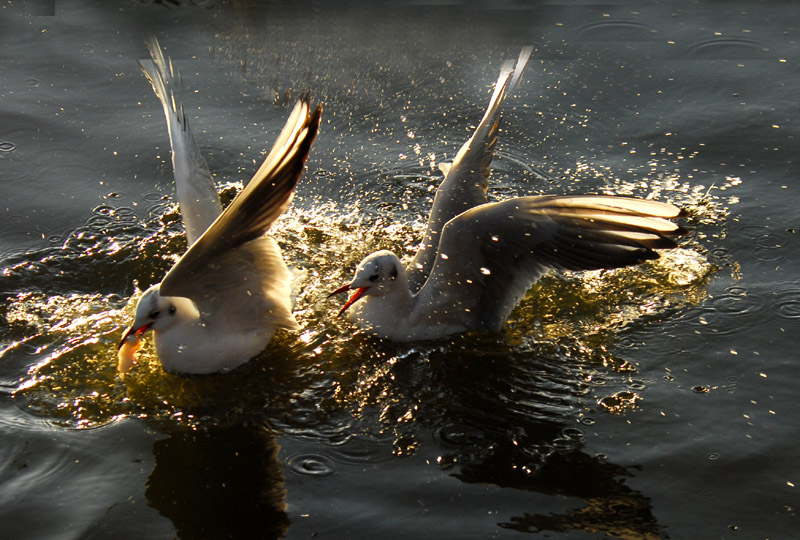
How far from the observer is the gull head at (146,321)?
14.2ft

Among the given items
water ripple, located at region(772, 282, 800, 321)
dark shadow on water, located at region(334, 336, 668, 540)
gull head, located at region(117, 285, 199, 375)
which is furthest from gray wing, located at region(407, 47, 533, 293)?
water ripple, located at region(772, 282, 800, 321)

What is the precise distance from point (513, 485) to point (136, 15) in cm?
634

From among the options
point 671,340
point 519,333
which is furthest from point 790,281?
point 519,333

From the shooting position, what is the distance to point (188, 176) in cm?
500

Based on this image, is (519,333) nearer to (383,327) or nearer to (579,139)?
(383,327)

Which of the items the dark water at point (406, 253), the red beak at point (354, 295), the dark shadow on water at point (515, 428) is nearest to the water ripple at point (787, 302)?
the dark water at point (406, 253)

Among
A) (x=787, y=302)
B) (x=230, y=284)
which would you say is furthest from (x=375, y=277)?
(x=787, y=302)

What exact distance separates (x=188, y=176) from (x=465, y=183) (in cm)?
145

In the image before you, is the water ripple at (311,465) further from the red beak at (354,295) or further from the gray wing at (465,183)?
the gray wing at (465,183)

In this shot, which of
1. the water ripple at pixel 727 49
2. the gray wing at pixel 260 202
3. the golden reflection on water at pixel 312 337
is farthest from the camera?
the water ripple at pixel 727 49

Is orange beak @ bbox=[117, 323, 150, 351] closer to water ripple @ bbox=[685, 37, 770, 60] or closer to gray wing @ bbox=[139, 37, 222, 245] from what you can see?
gray wing @ bbox=[139, 37, 222, 245]

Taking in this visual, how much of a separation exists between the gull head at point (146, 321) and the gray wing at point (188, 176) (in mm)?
533

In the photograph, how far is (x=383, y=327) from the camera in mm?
4645

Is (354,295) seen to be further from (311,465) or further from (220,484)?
(220,484)
